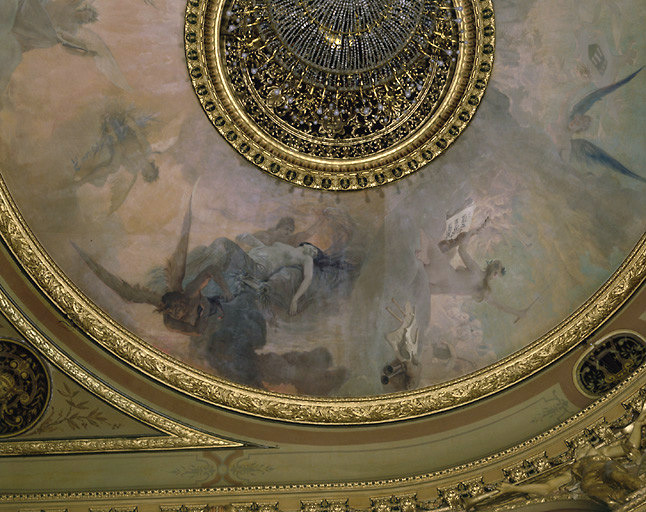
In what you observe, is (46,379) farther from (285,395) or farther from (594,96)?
(594,96)

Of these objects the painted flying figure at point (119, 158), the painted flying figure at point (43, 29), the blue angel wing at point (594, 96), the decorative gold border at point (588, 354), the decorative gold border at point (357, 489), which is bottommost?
the decorative gold border at point (357, 489)

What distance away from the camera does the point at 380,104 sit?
10312 mm

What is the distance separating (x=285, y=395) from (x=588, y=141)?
483 cm

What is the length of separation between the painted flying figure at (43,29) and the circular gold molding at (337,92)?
1.23 metres

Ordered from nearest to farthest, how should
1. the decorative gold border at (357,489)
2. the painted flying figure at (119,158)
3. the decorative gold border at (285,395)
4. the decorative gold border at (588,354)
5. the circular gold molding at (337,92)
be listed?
the decorative gold border at (357,489), the decorative gold border at (588,354), the decorative gold border at (285,395), the painted flying figure at (119,158), the circular gold molding at (337,92)

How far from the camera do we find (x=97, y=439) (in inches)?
354

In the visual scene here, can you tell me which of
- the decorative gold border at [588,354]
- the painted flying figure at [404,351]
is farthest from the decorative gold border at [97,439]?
the decorative gold border at [588,354]

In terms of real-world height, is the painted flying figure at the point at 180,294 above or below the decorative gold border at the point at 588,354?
above

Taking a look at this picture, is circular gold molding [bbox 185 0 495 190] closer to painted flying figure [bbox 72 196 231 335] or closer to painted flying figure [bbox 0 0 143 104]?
painted flying figure [bbox 0 0 143 104]

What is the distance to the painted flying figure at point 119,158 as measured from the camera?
31.5ft

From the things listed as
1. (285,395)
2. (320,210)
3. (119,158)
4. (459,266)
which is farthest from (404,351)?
(119,158)

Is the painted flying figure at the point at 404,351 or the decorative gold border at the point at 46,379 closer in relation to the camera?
the decorative gold border at the point at 46,379

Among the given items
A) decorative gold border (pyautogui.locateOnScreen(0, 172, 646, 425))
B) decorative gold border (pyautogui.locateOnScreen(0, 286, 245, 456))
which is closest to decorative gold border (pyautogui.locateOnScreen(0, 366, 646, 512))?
decorative gold border (pyautogui.locateOnScreen(0, 286, 245, 456))

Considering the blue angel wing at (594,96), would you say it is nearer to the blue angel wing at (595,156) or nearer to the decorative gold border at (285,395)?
the blue angel wing at (595,156)
